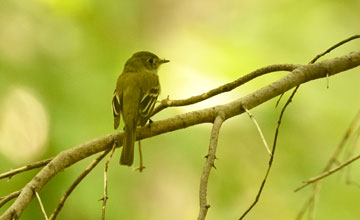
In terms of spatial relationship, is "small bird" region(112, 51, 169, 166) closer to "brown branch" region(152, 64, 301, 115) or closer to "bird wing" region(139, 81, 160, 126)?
"bird wing" region(139, 81, 160, 126)

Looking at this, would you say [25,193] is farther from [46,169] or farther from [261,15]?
[261,15]

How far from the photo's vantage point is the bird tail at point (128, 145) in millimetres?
3818

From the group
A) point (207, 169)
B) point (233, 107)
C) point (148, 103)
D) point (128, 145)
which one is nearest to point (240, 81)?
point (233, 107)

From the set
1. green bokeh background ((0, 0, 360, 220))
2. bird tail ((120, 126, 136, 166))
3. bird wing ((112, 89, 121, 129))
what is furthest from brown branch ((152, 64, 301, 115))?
green bokeh background ((0, 0, 360, 220))

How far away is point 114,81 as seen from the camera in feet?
17.0

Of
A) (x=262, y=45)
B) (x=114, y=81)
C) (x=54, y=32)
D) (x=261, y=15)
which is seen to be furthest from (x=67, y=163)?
(x=261, y=15)

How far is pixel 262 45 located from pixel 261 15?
59 cm

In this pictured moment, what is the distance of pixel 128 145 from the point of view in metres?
3.83

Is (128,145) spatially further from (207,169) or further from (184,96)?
(184,96)

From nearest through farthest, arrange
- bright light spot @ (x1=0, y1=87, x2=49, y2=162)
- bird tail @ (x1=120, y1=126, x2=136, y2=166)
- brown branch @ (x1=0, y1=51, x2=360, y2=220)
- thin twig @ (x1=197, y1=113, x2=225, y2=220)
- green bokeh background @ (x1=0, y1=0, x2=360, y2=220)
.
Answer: thin twig @ (x1=197, y1=113, x2=225, y2=220) < brown branch @ (x1=0, y1=51, x2=360, y2=220) < bird tail @ (x1=120, y1=126, x2=136, y2=166) < bright light spot @ (x1=0, y1=87, x2=49, y2=162) < green bokeh background @ (x1=0, y1=0, x2=360, y2=220)

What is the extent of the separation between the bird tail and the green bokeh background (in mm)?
559

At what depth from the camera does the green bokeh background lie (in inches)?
183

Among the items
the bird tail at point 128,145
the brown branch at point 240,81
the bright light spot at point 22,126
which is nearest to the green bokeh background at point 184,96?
the bright light spot at point 22,126

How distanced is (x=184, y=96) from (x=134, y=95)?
0.74 metres
